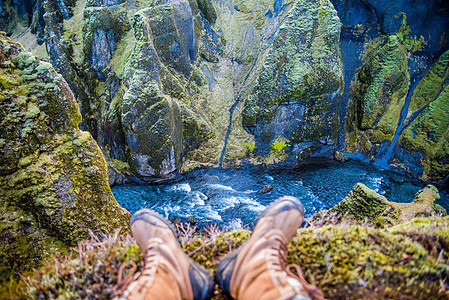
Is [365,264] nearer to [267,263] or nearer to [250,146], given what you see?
[267,263]

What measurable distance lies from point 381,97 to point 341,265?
2884cm

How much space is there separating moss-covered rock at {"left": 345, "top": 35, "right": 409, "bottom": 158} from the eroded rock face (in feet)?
90.7

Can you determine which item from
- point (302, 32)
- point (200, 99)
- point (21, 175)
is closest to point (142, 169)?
point (200, 99)

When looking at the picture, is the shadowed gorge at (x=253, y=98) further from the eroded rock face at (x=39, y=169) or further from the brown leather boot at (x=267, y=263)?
the eroded rock face at (x=39, y=169)

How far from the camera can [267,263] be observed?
274cm

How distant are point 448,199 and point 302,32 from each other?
20.9m

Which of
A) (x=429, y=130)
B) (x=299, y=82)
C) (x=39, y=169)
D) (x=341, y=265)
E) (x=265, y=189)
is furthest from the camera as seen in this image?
(x=299, y=82)

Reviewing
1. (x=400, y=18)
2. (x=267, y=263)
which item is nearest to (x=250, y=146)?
(x=267, y=263)

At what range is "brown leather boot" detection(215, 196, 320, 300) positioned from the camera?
2.44 m

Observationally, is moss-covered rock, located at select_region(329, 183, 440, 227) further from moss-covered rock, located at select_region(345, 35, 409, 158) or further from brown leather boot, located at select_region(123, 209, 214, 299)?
moss-covered rock, located at select_region(345, 35, 409, 158)

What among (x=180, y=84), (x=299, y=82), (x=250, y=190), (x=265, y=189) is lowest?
(x=250, y=190)

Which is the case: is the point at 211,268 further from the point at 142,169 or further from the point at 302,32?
the point at 302,32

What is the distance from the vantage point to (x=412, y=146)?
23.4 metres

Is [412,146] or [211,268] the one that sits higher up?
[211,268]
